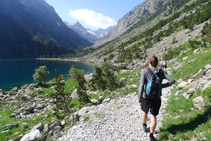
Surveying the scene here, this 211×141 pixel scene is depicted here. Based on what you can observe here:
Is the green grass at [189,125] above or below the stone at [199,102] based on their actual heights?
below

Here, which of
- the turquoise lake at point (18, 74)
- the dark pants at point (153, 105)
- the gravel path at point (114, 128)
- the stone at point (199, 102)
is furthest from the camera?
the turquoise lake at point (18, 74)

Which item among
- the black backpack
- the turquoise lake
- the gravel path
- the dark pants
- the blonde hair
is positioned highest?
the turquoise lake

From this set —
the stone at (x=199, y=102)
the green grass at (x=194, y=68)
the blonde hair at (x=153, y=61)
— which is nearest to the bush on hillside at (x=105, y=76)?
the green grass at (x=194, y=68)

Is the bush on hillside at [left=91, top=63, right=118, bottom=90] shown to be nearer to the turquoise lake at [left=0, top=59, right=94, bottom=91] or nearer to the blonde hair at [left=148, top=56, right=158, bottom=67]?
the blonde hair at [left=148, top=56, right=158, bottom=67]

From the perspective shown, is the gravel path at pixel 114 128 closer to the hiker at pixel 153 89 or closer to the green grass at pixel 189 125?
the green grass at pixel 189 125

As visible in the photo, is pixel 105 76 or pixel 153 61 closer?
pixel 153 61

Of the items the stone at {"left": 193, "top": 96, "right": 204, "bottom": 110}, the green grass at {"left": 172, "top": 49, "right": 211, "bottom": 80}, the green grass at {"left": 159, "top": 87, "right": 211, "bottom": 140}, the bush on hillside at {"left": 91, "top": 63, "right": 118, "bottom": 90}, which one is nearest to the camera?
the green grass at {"left": 159, "top": 87, "right": 211, "bottom": 140}

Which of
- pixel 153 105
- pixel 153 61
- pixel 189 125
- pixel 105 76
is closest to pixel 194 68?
pixel 189 125

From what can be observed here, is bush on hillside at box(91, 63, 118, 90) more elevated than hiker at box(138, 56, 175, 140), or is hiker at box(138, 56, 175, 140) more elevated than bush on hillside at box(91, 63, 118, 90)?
bush on hillside at box(91, 63, 118, 90)

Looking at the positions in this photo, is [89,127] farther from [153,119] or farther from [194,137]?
[194,137]

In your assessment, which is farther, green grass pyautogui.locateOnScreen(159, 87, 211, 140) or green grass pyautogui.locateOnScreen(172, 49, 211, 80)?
green grass pyautogui.locateOnScreen(172, 49, 211, 80)

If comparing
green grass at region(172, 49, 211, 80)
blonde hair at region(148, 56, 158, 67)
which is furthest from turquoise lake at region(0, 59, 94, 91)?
blonde hair at region(148, 56, 158, 67)

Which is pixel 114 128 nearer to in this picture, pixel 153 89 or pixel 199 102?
pixel 153 89

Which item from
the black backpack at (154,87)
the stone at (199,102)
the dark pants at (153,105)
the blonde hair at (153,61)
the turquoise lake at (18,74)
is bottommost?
the stone at (199,102)
